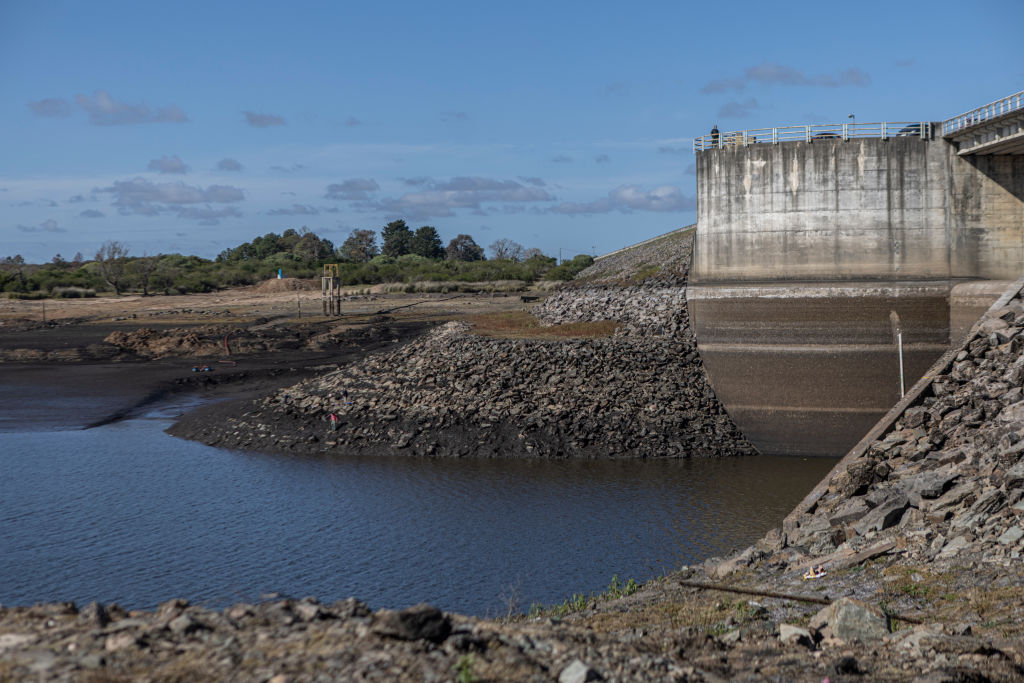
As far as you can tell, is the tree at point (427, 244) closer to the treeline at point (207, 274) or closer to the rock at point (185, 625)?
the treeline at point (207, 274)

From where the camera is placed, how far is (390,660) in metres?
9.16

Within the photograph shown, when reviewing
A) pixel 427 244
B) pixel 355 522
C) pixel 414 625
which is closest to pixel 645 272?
pixel 355 522

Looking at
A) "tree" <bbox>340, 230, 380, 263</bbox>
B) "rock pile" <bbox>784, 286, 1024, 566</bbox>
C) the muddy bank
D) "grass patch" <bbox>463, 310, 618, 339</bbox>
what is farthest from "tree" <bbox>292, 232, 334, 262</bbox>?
"rock pile" <bbox>784, 286, 1024, 566</bbox>

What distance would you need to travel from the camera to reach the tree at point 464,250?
165 m

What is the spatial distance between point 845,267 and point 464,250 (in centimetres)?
13307

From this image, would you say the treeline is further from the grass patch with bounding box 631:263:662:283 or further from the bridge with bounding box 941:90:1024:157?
the bridge with bounding box 941:90:1024:157

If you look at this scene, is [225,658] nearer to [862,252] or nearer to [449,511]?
[449,511]

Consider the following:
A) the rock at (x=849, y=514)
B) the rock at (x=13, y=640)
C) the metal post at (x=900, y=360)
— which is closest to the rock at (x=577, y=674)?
the rock at (x=13, y=640)

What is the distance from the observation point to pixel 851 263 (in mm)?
34469

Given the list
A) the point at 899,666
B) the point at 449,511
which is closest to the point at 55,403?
the point at 449,511

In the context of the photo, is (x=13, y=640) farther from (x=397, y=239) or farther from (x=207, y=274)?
(x=397, y=239)

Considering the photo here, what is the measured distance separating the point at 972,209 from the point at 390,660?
31.3m

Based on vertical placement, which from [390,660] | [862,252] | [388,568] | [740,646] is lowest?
[388,568]

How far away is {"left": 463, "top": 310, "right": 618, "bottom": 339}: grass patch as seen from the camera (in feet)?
142
